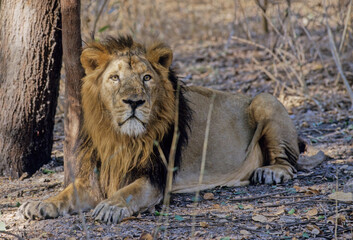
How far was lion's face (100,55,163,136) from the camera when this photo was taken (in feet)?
12.5

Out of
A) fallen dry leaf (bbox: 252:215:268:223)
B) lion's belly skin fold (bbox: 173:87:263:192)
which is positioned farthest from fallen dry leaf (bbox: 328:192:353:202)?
lion's belly skin fold (bbox: 173:87:263:192)

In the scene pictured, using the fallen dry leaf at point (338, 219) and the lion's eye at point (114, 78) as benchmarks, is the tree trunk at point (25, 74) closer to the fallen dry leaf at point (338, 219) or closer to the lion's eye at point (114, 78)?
the lion's eye at point (114, 78)

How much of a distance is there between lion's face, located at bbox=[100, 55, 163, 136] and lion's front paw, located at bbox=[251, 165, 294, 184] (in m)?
1.44

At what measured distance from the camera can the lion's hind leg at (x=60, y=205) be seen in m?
3.86

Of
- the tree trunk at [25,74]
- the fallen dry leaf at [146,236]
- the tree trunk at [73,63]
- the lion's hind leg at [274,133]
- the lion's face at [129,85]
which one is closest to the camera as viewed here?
the fallen dry leaf at [146,236]

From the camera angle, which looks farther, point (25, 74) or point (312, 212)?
point (25, 74)

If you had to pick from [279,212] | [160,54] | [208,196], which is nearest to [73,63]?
[160,54]

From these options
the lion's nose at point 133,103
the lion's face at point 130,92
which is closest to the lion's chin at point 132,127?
the lion's face at point 130,92

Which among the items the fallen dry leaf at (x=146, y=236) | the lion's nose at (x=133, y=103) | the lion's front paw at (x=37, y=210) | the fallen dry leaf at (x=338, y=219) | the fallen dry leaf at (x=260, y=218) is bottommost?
the fallen dry leaf at (x=146, y=236)

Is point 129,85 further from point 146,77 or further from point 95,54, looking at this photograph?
point 95,54

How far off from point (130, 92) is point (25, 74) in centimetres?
149

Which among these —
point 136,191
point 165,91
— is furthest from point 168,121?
point 136,191

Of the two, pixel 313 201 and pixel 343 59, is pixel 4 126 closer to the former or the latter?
pixel 313 201

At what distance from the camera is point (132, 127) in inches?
152
